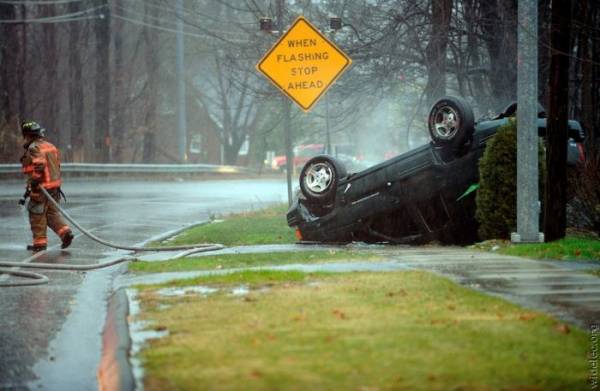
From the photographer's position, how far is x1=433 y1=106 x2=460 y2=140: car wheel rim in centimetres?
1466

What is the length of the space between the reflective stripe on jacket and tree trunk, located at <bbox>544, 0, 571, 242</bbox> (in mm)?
7192

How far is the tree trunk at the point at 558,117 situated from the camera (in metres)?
13.6

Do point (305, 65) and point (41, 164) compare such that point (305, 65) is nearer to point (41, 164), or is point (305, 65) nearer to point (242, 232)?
point (242, 232)

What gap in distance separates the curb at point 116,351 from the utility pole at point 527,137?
20.6 ft

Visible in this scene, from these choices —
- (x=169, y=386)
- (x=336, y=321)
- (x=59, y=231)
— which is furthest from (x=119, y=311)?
(x=59, y=231)

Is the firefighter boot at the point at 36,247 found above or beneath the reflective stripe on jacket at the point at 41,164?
beneath

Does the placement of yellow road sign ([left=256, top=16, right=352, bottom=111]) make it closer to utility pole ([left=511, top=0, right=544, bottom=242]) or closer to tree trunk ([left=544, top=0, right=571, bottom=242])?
utility pole ([left=511, top=0, right=544, bottom=242])

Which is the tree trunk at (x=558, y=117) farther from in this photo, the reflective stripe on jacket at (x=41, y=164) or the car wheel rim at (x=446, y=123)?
the reflective stripe on jacket at (x=41, y=164)

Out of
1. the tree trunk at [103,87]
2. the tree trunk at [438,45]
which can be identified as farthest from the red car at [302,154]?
the tree trunk at [438,45]

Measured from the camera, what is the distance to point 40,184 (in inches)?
627

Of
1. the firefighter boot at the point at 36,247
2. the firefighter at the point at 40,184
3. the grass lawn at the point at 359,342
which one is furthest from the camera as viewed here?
the firefighter at the point at 40,184

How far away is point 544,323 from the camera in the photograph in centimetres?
745

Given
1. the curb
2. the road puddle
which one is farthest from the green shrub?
the curb

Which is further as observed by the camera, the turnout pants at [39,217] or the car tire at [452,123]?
the turnout pants at [39,217]
